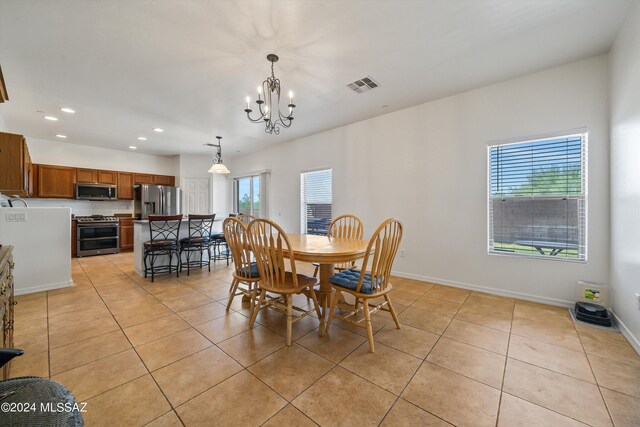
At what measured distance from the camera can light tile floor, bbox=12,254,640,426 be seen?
1386 millimetres

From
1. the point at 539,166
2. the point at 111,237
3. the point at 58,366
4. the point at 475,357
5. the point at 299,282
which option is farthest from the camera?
the point at 111,237

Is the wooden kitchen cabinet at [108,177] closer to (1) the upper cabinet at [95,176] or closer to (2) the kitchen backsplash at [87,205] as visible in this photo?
(1) the upper cabinet at [95,176]

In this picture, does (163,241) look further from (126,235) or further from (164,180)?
(164,180)

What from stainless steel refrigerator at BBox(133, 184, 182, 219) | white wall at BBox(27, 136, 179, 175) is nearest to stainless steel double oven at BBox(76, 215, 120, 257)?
stainless steel refrigerator at BBox(133, 184, 182, 219)

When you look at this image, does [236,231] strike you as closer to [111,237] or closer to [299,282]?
[299,282]

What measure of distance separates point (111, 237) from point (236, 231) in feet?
18.2

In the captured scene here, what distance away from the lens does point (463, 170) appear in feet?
11.2

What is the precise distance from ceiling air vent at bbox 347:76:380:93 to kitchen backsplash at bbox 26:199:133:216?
685cm

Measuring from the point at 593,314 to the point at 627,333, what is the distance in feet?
0.89

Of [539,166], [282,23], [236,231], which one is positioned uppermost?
[282,23]

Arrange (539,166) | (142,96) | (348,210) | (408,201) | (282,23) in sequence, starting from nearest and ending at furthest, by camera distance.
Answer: (282,23)
(539,166)
(142,96)
(408,201)
(348,210)

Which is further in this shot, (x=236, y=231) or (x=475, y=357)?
(x=236, y=231)

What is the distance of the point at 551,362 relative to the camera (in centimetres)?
182

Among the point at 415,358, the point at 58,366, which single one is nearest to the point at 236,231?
the point at 58,366
